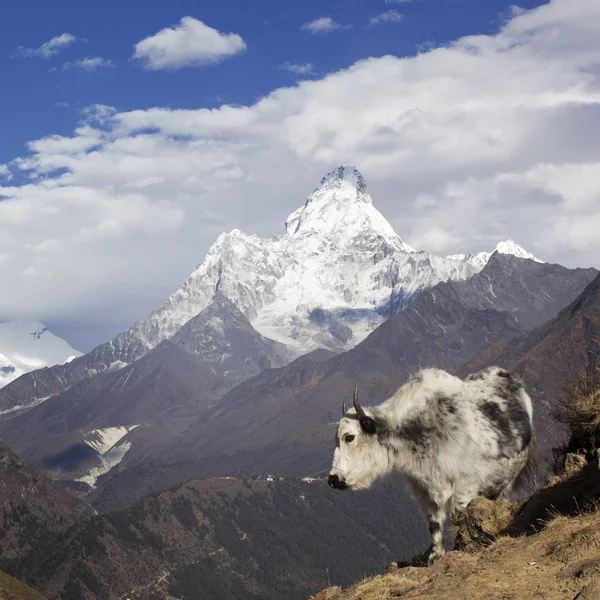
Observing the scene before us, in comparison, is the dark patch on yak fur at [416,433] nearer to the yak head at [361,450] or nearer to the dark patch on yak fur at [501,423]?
the yak head at [361,450]

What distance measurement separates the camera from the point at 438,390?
24.0 meters

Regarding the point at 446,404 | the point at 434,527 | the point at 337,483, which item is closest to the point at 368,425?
the point at 337,483

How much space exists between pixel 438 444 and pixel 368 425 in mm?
2023

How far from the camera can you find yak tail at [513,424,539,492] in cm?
2456

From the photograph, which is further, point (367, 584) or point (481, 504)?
point (481, 504)

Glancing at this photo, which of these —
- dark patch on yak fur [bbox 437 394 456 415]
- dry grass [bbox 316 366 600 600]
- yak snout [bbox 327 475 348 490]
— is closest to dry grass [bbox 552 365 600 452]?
dry grass [bbox 316 366 600 600]

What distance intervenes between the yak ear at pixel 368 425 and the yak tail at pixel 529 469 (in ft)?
15.1

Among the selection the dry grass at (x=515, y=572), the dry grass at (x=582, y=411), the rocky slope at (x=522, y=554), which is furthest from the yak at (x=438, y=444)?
the dry grass at (x=515, y=572)

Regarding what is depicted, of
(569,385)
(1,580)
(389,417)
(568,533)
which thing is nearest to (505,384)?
(569,385)

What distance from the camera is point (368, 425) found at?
23531mm

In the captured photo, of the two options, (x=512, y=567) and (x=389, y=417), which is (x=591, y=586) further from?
(x=389, y=417)

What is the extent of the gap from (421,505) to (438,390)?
11.0 feet

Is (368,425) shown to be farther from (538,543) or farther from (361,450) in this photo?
(538,543)

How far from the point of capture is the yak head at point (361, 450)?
23344 mm
